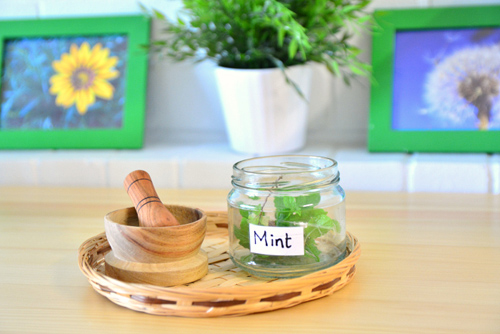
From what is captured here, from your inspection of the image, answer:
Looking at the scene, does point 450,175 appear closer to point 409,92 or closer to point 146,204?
point 409,92

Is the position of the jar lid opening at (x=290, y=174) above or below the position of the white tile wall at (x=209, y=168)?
above

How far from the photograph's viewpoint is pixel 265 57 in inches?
42.8

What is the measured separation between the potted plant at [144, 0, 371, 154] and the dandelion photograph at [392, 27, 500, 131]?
10cm

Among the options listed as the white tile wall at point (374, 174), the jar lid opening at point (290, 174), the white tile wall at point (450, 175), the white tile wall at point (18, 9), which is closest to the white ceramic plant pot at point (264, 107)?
the white tile wall at point (374, 174)

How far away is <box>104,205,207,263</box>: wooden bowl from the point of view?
0.53m

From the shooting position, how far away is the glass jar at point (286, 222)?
0.55 meters

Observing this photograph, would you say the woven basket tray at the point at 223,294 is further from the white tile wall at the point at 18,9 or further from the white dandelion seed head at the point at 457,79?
the white tile wall at the point at 18,9

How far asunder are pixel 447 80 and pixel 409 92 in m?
0.08

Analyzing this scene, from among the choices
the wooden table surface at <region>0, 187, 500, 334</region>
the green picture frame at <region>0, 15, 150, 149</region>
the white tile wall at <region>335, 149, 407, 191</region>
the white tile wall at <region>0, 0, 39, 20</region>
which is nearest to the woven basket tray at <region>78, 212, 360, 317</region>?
the wooden table surface at <region>0, 187, 500, 334</region>

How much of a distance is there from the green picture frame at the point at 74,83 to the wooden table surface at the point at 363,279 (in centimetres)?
32

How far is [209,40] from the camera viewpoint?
1.09 metres

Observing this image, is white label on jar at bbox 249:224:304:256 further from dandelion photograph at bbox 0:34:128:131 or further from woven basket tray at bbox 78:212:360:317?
dandelion photograph at bbox 0:34:128:131

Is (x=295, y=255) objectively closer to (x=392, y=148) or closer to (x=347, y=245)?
(x=347, y=245)

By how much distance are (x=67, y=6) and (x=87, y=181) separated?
1.50 ft
